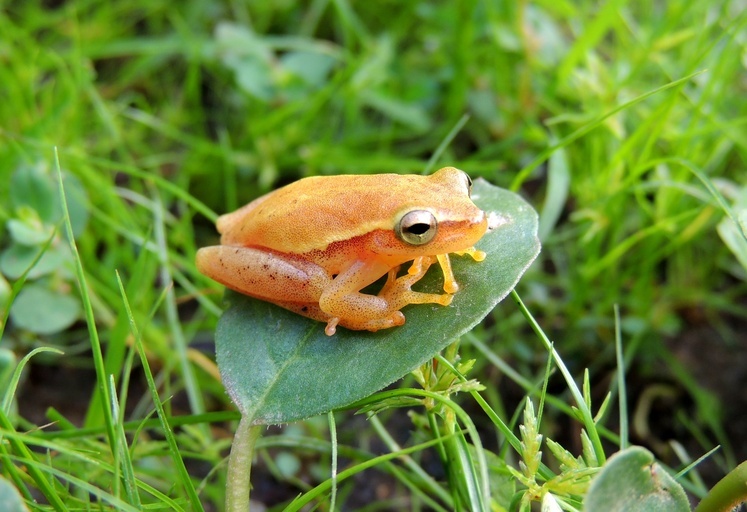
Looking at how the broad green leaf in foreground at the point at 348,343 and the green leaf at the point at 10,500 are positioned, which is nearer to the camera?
the green leaf at the point at 10,500

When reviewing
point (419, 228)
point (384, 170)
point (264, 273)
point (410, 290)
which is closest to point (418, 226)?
point (419, 228)

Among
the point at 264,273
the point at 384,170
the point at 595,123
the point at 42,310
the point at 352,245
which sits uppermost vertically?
the point at 595,123

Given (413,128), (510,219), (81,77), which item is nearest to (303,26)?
(413,128)

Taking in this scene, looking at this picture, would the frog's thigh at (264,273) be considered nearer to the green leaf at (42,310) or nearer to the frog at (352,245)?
the frog at (352,245)

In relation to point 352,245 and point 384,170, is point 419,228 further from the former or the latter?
point 384,170

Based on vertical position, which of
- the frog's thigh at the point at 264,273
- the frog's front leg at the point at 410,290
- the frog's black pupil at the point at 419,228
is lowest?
the frog's thigh at the point at 264,273

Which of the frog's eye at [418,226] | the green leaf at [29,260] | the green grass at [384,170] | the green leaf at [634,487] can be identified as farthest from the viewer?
the green leaf at [29,260]

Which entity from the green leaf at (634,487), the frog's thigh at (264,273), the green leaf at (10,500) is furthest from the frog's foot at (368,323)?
the green leaf at (10,500)
